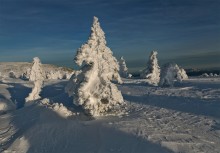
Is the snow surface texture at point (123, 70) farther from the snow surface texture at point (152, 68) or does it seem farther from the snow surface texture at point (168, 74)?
the snow surface texture at point (168, 74)

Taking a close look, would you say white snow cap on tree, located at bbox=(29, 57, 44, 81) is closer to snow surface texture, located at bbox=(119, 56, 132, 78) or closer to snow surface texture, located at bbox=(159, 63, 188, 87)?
snow surface texture, located at bbox=(159, 63, 188, 87)

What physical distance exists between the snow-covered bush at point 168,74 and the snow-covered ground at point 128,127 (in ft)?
24.1

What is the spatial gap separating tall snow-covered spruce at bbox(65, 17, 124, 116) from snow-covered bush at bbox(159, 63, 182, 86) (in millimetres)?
14556

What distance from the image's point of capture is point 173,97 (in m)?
33.3

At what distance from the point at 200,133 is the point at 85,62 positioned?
10937 mm

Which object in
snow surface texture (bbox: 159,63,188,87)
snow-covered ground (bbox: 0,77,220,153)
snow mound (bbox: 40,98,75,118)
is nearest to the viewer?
snow-covered ground (bbox: 0,77,220,153)

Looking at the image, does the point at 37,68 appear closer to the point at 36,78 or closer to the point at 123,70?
the point at 36,78

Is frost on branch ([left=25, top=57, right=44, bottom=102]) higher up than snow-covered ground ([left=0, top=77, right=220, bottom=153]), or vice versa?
frost on branch ([left=25, top=57, right=44, bottom=102])

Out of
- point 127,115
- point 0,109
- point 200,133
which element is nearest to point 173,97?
point 127,115

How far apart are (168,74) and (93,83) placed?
1835 centimetres

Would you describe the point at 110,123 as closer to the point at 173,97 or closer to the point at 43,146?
the point at 43,146

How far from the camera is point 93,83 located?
2741 centimetres

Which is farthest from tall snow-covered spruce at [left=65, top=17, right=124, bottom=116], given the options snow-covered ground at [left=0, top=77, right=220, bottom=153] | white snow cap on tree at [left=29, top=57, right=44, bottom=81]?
white snow cap on tree at [left=29, top=57, right=44, bottom=81]

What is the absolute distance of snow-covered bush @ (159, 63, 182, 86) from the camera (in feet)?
140
